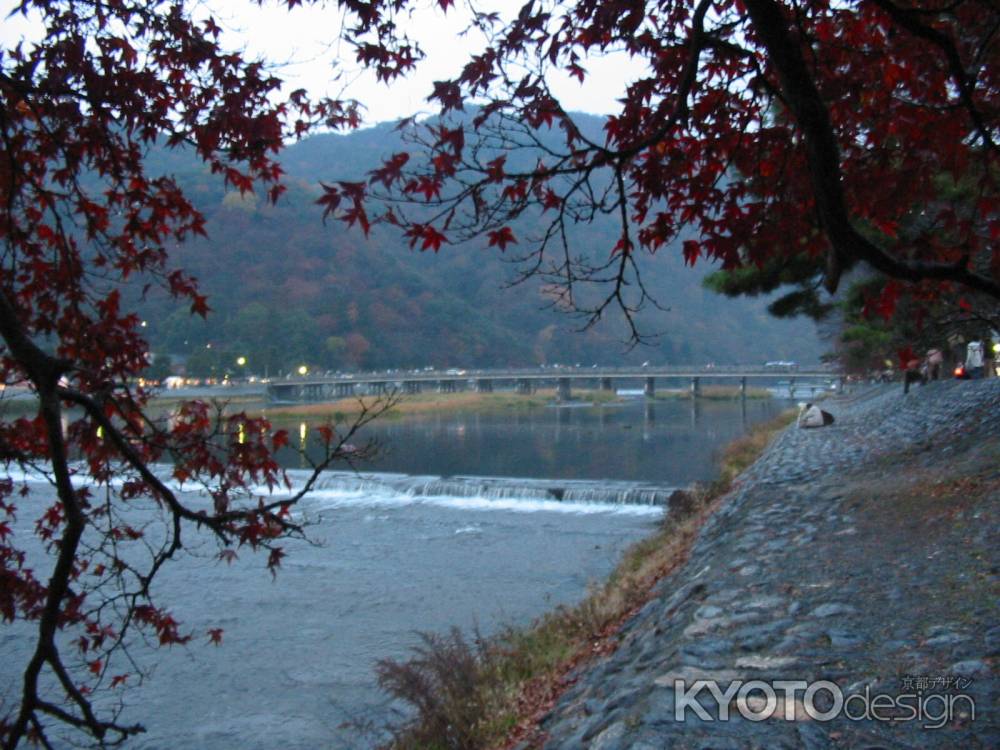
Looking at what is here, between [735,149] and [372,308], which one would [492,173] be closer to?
[735,149]

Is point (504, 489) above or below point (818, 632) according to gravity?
below

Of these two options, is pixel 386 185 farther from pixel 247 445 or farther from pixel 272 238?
pixel 272 238

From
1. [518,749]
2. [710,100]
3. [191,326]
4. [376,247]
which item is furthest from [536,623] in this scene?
[376,247]

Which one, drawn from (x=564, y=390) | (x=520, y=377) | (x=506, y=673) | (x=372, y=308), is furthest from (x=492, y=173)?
(x=372, y=308)

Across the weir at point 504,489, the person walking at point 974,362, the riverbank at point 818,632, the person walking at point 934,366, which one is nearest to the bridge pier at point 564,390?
the weir at point 504,489

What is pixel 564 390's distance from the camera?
59.0 meters

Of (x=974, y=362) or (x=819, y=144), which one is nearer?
(x=819, y=144)

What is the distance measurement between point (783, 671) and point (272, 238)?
75.6 meters

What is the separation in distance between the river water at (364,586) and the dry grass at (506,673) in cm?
118

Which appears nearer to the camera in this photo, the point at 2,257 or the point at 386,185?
the point at 386,185

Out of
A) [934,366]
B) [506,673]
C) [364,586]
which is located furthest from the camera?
[934,366]

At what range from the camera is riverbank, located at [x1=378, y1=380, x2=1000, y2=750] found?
10.2 ft

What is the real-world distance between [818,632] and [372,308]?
72.5 m

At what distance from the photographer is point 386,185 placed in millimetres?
3357
